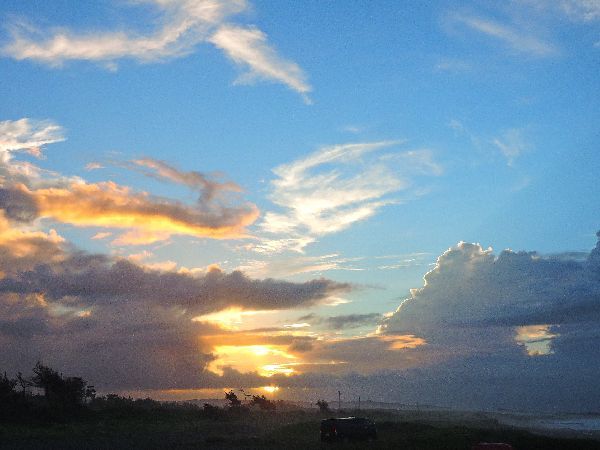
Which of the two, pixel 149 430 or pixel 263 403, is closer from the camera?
pixel 149 430

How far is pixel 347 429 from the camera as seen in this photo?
45.5 m

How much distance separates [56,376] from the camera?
296ft

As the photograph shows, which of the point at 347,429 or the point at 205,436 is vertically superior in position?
the point at 347,429

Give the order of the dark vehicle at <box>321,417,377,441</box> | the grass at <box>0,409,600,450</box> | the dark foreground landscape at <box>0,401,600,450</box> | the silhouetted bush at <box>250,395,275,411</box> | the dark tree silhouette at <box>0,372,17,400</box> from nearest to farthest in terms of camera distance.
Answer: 1. the dark vehicle at <box>321,417,377,441</box>
2. the grass at <box>0,409,600,450</box>
3. the dark foreground landscape at <box>0,401,600,450</box>
4. the dark tree silhouette at <box>0,372,17,400</box>
5. the silhouetted bush at <box>250,395,275,411</box>

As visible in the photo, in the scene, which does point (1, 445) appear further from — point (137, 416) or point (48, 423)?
point (137, 416)

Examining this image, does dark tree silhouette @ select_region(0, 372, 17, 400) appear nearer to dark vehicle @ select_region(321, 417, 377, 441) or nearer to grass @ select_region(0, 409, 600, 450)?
grass @ select_region(0, 409, 600, 450)

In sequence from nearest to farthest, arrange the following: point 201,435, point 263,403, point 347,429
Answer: point 347,429 < point 201,435 < point 263,403

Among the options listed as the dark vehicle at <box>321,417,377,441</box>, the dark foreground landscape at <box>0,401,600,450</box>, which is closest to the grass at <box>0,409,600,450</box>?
the dark foreground landscape at <box>0,401,600,450</box>

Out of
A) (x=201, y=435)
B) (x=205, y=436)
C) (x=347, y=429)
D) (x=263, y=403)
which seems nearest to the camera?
(x=347, y=429)

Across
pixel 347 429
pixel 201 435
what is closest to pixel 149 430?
pixel 201 435

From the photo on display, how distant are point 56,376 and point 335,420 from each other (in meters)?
58.2

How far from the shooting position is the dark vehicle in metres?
45.4

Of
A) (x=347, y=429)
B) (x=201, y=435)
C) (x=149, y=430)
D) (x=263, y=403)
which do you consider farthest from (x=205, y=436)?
(x=263, y=403)

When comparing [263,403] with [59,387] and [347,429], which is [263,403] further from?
[347,429]
